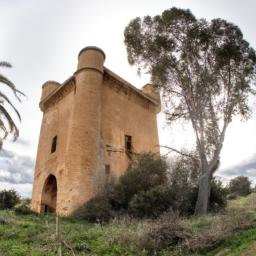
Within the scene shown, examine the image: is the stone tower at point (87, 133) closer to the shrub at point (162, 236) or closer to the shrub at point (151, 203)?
the shrub at point (151, 203)

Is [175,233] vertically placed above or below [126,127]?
below

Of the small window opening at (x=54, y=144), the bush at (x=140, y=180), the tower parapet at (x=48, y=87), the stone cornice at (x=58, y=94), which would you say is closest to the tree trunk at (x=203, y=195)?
the bush at (x=140, y=180)

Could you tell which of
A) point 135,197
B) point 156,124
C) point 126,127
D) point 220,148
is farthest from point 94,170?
point 156,124

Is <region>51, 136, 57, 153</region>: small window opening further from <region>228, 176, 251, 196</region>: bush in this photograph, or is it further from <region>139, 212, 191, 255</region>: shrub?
<region>228, 176, 251, 196</region>: bush

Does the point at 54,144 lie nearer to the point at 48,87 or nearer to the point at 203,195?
the point at 48,87

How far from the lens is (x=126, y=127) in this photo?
67.4ft

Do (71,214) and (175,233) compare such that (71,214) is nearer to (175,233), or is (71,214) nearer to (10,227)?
(10,227)

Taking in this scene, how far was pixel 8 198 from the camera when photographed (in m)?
19.1

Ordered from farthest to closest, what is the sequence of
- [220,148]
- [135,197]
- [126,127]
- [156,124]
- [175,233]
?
[156,124] < [126,127] < [220,148] < [135,197] < [175,233]

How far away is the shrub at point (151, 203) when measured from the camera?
1405cm

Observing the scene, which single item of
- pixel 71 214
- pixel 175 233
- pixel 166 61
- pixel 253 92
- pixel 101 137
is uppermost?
pixel 166 61

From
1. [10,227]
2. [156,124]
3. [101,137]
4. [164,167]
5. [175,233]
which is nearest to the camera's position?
[175,233]

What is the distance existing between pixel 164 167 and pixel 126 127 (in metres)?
4.68

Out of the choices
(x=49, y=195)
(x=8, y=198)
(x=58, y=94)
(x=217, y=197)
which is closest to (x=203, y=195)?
(x=217, y=197)
